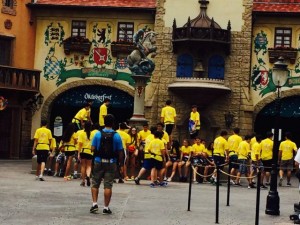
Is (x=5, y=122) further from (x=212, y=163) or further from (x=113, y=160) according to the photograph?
(x=113, y=160)

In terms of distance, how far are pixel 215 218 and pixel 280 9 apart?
66.4 feet

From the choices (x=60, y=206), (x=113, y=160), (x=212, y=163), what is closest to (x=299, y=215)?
(x=113, y=160)

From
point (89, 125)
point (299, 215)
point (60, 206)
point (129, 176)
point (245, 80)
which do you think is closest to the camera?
point (299, 215)

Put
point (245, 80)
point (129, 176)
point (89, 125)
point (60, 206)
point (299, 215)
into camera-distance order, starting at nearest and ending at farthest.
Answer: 1. point (299, 215)
2. point (60, 206)
3. point (89, 125)
4. point (129, 176)
5. point (245, 80)

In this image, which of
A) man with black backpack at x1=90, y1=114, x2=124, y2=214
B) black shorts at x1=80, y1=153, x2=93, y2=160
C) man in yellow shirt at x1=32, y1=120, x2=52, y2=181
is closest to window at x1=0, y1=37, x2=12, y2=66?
man in yellow shirt at x1=32, y1=120, x2=52, y2=181

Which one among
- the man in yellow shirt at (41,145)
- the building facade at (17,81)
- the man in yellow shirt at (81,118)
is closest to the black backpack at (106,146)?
the man in yellow shirt at (41,145)

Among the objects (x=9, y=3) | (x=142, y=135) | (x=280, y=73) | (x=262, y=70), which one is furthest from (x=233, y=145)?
(x=9, y=3)

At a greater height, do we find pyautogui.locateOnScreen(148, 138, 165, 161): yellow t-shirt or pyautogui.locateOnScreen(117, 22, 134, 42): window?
pyautogui.locateOnScreen(117, 22, 134, 42): window

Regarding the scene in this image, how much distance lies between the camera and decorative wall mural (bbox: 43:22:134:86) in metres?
32.0

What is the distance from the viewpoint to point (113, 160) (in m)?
12.3

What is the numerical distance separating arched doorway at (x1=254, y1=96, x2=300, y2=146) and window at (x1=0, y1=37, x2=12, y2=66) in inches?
494

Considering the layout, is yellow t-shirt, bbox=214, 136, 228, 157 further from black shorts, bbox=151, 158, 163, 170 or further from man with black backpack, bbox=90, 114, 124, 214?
man with black backpack, bbox=90, 114, 124, 214

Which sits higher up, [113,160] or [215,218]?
[113,160]

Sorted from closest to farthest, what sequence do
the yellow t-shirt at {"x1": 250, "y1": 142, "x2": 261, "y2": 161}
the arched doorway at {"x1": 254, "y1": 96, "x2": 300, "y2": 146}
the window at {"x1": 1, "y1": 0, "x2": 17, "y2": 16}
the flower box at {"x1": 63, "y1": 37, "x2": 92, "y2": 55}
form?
the yellow t-shirt at {"x1": 250, "y1": 142, "x2": 261, "y2": 161} → the arched doorway at {"x1": 254, "y1": 96, "x2": 300, "y2": 146} → the window at {"x1": 1, "y1": 0, "x2": 17, "y2": 16} → the flower box at {"x1": 63, "y1": 37, "x2": 92, "y2": 55}
